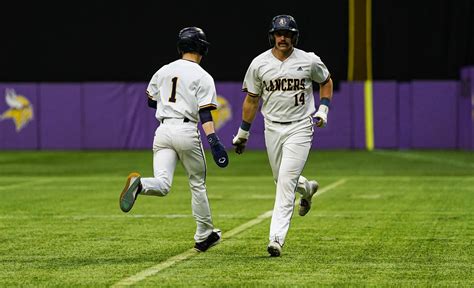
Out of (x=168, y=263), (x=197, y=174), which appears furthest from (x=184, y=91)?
(x=168, y=263)

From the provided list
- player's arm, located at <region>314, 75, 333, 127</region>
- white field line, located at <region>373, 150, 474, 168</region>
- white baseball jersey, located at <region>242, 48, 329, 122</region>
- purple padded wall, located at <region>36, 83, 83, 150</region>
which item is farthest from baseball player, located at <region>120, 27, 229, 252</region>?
purple padded wall, located at <region>36, 83, 83, 150</region>

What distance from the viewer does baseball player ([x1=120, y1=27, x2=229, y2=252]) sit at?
10.2 metres

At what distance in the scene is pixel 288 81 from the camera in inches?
413

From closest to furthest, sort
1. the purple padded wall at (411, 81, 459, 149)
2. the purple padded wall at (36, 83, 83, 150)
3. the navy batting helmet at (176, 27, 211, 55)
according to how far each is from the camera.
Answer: the navy batting helmet at (176, 27, 211, 55), the purple padded wall at (411, 81, 459, 149), the purple padded wall at (36, 83, 83, 150)

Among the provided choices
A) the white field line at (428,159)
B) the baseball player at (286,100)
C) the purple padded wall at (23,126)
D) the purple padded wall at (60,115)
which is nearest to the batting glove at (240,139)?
the baseball player at (286,100)

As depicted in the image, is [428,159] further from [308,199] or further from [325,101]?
[325,101]

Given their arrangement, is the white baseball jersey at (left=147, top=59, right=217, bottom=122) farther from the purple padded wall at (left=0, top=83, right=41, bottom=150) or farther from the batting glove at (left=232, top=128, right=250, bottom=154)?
the purple padded wall at (left=0, top=83, right=41, bottom=150)

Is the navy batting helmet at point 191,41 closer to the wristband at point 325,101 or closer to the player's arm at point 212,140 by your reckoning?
the player's arm at point 212,140

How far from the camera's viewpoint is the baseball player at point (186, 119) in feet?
33.5

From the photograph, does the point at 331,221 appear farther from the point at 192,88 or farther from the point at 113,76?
the point at 113,76

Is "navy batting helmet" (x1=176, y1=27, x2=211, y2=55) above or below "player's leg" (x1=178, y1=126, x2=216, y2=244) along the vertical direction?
above

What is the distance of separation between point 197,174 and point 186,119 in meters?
0.53

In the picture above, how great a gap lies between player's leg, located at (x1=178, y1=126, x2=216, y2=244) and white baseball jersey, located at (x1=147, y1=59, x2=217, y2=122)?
0.20 m

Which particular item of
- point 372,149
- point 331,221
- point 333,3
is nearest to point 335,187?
point 331,221
